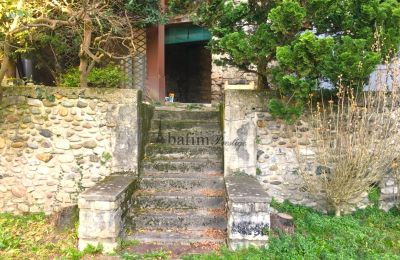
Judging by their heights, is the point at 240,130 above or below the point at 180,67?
below

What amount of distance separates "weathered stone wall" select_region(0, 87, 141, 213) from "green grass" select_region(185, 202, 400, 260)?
2149mm

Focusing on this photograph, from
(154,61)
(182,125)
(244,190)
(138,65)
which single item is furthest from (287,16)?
(138,65)

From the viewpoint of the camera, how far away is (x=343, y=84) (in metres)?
4.64

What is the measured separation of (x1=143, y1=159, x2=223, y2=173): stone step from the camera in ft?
17.6

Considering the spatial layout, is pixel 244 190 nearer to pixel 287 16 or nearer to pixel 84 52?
pixel 287 16

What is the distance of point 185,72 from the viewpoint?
13.1 m

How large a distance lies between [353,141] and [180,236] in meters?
2.64

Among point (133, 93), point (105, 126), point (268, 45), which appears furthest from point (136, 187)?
point (268, 45)

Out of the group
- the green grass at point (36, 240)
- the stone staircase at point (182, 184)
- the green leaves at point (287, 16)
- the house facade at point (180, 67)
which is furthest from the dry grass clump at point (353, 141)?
the green grass at point (36, 240)

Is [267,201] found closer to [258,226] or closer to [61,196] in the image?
[258,226]

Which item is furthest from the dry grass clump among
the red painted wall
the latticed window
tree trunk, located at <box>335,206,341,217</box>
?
the latticed window

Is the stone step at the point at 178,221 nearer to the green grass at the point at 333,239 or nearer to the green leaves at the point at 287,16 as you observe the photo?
the green grass at the point at 333,239

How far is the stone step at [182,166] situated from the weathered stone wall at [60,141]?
0.30 metres

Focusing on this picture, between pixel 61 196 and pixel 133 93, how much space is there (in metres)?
1.87
